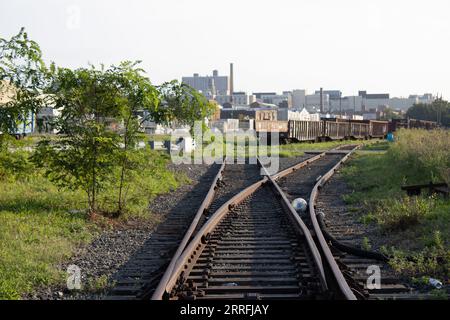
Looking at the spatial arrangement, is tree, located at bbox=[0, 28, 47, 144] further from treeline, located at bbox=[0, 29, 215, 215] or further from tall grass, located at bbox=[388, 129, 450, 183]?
tall grass, located at bbox=[388, 129, 450, 183]

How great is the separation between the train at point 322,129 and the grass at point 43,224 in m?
24.2

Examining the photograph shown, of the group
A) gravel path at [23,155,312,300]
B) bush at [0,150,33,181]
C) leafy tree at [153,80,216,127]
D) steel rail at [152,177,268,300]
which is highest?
leafy tree at [153,80,216,127]

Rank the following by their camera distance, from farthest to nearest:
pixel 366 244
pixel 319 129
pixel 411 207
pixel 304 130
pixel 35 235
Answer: pixel 319 129
pixel 304 130
pixel 411 207
pixel 35 235
pixel 366 244

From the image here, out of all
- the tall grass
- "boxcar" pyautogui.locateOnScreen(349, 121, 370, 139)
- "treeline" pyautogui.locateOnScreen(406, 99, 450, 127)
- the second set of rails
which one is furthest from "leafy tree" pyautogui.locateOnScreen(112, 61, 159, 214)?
"treeline" pyautogui.locateOnScreen(406, 99, 450, 127)

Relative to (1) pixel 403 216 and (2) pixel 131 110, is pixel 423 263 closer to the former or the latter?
(1) pixel 403 216

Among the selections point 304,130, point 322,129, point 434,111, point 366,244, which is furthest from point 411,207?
point 434,111

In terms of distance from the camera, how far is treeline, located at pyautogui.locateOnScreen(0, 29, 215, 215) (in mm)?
9320

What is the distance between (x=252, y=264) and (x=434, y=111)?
110460mm

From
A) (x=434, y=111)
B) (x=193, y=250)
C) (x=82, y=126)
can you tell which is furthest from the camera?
(x=434, y=111)

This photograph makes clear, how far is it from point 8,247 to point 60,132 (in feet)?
9.20

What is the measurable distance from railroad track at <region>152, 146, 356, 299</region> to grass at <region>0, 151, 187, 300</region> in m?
1.11

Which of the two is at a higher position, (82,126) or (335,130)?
(82,126)

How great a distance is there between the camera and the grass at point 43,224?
20.8 ft

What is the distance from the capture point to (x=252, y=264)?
265 inches
